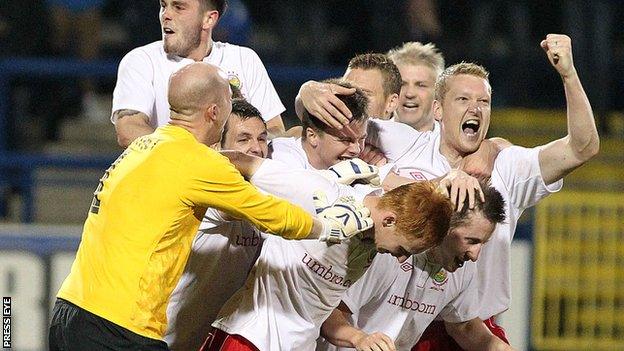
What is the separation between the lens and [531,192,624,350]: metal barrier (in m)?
8.27

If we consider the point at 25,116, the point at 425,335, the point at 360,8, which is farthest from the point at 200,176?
the point at 360,8

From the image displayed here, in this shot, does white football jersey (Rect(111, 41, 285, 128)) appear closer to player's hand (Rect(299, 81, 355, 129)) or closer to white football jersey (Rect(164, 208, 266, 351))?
player's hand (Rect(299, 81, 355, 129))

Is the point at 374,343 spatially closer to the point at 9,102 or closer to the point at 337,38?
the point at 9,102

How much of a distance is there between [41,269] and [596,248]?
12.0 ft

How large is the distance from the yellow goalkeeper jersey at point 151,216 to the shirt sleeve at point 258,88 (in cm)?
152

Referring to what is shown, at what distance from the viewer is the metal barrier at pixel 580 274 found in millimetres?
8266

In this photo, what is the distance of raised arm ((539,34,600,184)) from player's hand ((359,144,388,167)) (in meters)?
0.62

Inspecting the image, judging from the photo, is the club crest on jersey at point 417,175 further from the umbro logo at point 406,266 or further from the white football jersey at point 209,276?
the white football jersey at point 209,276

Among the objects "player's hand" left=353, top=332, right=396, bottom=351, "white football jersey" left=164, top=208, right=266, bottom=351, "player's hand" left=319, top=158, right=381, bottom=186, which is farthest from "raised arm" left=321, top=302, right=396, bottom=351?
"player's hand" left=319, top=158, right=381, bottom=186

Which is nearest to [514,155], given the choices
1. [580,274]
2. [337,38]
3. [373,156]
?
[373,156]

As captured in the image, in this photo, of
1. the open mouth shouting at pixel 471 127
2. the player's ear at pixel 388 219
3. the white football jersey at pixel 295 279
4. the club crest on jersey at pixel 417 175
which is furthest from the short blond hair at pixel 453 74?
the player's ear at pixel 388 219

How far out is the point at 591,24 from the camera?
10.2m

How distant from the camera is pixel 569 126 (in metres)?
4.54

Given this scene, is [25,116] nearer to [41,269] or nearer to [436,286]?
[41,269]
